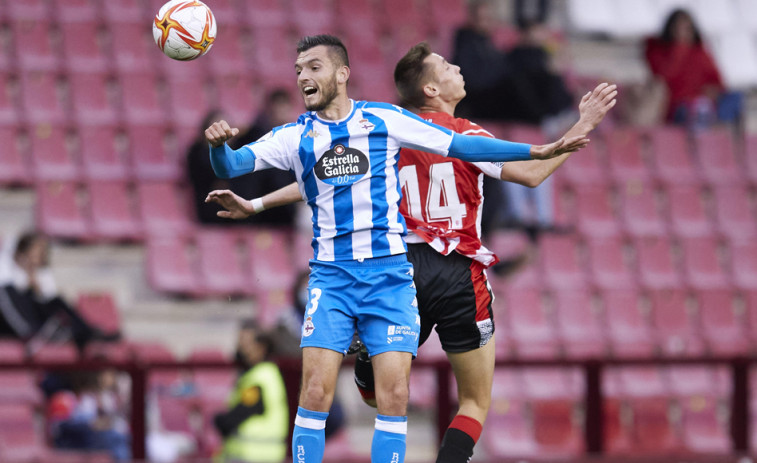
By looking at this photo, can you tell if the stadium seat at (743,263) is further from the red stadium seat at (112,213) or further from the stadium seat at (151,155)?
the red stadium seat at (112,213)

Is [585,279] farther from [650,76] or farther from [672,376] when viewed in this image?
[650,76]

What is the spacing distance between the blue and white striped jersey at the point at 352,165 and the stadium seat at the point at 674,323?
20.7 ft

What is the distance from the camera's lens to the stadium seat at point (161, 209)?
1019cm

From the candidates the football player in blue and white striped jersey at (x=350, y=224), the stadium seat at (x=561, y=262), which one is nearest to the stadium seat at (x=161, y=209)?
the stadium seat at (x=561, y=262)

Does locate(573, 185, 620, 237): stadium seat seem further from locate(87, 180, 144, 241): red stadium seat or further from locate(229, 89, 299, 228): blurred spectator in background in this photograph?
locate(87, 180, 144, 241): red stadium seat

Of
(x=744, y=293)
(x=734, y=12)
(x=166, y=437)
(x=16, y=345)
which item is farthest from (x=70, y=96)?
(x=734, y=12)

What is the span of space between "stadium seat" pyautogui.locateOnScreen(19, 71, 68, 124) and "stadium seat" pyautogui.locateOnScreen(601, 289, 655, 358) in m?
5.19

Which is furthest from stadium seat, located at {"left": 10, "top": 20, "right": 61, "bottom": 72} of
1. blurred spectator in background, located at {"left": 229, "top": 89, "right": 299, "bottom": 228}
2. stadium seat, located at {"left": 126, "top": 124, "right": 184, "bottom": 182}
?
blurred spectator in background, located at {"left": 229, "top": 89, "right": 299, "bottom": 228}

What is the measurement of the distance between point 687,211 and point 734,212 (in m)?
0.55

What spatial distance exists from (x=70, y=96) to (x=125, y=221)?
1.47 m

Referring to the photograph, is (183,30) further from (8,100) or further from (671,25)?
(671,25)

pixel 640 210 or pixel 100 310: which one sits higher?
pixel 640 210

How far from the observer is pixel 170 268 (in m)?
9.91

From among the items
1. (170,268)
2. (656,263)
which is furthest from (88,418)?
(656,263)
